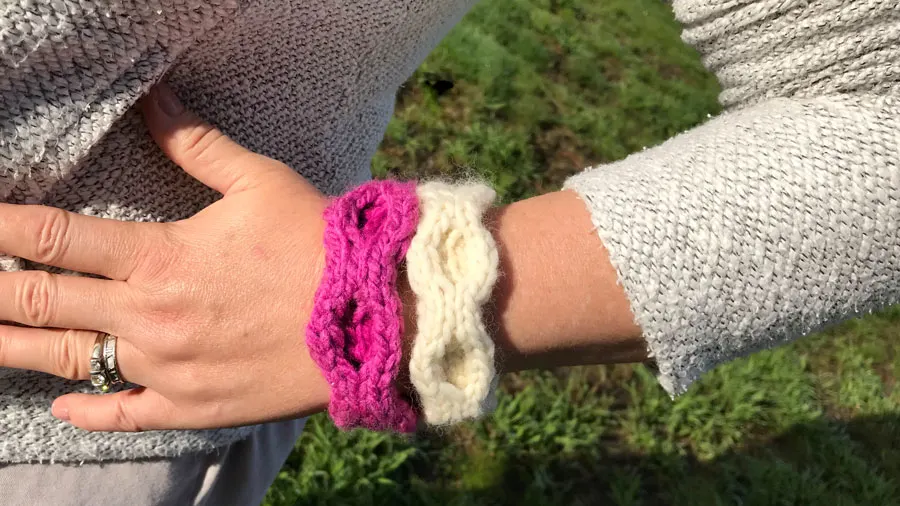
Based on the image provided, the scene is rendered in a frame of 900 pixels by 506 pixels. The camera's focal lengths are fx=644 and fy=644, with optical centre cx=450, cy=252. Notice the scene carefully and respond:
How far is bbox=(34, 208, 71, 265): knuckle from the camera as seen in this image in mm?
741

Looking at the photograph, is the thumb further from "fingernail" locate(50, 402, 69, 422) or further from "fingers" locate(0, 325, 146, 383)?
"fingernail" locate(50, 402, 69, 422)

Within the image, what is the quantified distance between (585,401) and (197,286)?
1.72m

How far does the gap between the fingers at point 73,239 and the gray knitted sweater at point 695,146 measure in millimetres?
36

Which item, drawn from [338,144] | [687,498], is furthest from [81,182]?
[687,498]

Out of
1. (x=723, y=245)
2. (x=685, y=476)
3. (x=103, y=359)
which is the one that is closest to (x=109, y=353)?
(x=103, y=359)

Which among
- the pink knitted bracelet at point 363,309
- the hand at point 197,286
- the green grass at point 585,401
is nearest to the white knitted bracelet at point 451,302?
the pink knitted bracelet at point 363,309

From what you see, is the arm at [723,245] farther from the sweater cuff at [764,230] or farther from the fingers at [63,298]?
the fingers at [63,298]

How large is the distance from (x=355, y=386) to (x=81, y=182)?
1.34 feet

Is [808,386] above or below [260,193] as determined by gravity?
below

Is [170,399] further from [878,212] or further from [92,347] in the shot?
[878,212]

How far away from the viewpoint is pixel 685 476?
2.19 meters

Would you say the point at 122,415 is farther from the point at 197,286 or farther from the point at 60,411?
the point at 197,286

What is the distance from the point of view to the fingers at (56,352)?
79 cm

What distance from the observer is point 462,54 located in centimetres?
276
